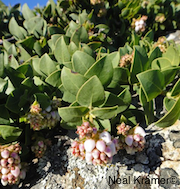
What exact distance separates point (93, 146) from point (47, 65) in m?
0.51

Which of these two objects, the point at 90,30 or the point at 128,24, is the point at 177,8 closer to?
the point at 128,24

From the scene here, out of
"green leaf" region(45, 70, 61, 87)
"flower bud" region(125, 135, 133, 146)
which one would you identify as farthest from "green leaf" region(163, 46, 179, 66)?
"green leaf" region(45, 70, 61, 87)

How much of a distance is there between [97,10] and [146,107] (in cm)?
116

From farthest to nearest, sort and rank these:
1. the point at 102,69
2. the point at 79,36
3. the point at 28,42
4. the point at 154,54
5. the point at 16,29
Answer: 1. the point at 16,29
2. the point at 28,42
3. the point at 79,36
4. the point at 154,54
5. the point at 102,69

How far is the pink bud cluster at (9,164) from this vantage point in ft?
2.66

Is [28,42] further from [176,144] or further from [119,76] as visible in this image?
[176,144]

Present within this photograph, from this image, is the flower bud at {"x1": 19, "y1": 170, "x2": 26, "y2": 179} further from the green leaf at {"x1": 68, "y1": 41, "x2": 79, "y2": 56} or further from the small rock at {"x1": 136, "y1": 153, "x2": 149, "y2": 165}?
the green leaf at {"x1": 68, "y1": 41, "x2": 79, "y2": 56}

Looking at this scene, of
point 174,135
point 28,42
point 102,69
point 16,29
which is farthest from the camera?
point 16,29

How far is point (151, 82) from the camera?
824mm

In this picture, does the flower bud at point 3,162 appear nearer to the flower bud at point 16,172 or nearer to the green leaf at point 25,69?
the flower bud at point 16,172

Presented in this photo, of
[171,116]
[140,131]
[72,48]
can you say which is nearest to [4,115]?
[72,48]

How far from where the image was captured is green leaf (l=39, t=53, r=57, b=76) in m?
1.01

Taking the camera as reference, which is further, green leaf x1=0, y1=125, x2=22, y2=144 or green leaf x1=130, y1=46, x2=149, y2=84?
green leaf x1=130, y1=46, x2=149, y2=84

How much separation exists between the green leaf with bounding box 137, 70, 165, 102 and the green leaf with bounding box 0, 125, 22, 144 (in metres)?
0.55
